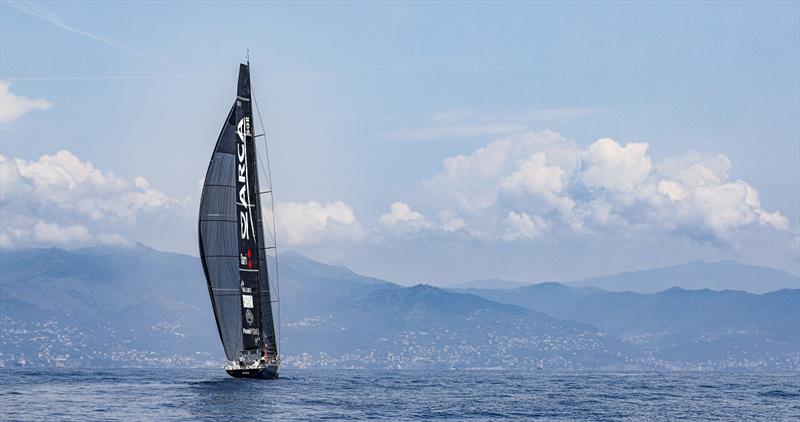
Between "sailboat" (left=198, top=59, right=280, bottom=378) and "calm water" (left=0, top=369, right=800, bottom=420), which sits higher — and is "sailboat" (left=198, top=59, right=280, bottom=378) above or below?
above

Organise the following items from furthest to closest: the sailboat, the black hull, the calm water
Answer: the black hull, the sailboat, the calm water

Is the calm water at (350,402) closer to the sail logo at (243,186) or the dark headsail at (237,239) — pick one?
the dark headsail at (237,239)

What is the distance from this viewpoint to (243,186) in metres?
102

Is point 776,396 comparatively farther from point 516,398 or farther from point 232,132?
point 232,132

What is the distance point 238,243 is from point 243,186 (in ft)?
16.5

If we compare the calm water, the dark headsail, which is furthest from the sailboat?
the calm water

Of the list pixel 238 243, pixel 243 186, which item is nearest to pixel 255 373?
pixel 238 243

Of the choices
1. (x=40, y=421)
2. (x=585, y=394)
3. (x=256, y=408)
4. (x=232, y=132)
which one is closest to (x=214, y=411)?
(x=256, y=408)

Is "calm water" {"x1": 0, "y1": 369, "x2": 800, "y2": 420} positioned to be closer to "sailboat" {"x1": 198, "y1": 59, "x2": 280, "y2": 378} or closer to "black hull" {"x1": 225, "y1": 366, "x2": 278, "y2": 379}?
"black hull" {"x1": 225, "y1": 366, "x2": 278, "y2": 379}

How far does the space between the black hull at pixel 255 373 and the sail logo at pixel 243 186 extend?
1259 cm

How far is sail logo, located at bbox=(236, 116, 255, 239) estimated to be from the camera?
10206 centimetres

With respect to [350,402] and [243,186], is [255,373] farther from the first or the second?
[243,186]

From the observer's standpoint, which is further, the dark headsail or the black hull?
the black hull

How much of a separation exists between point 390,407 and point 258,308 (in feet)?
58.7
